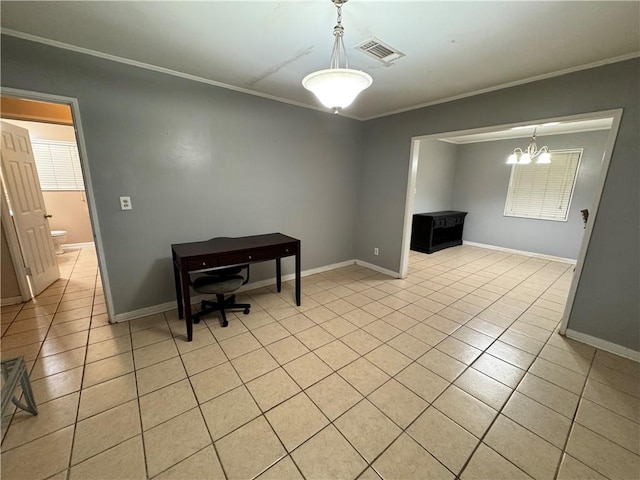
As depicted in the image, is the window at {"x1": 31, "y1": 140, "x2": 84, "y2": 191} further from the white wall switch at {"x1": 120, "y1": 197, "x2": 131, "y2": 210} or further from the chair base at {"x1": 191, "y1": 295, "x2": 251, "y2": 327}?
the chair base at {"x1": 191, "y1": 295, "x2": 251, "y2": 327}

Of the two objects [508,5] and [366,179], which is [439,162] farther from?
[508,5]

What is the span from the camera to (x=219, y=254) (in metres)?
2.40

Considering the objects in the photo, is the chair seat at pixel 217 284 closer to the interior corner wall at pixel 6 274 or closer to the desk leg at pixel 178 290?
the desk leg at pixel 178 290

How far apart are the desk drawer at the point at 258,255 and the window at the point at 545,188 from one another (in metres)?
5.18

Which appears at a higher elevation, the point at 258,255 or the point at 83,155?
the point at 83,155

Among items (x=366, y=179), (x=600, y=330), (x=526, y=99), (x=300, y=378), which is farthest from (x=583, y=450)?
(x=366, y=179)

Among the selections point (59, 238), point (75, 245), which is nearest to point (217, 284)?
point (59, 238)

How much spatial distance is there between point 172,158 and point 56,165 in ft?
13.9

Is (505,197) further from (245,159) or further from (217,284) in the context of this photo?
(217,284)

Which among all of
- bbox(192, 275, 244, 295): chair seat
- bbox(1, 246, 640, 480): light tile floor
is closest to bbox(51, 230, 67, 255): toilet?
bbox(1, 246, 640, 480): light tile floor

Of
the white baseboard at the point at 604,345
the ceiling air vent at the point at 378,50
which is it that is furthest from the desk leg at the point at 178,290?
the white baseboard at the point at 604,345

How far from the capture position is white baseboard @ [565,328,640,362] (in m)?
2.16

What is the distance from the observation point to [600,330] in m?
2.30

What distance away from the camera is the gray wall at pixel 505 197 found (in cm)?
452
